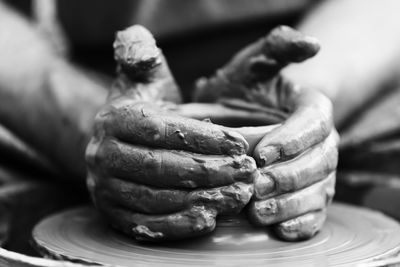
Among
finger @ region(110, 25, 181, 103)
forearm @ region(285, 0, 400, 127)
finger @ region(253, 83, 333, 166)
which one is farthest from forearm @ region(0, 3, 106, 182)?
finger @ region(253, 83, 333, 166)

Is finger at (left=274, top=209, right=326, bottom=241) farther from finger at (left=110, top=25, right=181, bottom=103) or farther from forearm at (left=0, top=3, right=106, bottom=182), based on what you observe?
forearm at (left=0, top=3, right=106, bottom=182)

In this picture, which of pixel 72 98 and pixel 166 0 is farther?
pixel 166 0

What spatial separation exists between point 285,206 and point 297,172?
97 mm

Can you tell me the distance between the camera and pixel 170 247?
166cm

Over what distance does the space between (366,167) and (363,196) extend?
0.72 feet

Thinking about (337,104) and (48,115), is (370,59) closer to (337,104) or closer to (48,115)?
(337,104)

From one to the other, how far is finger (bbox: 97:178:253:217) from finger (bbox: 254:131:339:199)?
0.05 m

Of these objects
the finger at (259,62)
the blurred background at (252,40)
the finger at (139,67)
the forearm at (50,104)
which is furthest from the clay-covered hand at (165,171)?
the forearm at (50,104)

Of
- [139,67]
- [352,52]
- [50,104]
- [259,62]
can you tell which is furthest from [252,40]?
[139,67]

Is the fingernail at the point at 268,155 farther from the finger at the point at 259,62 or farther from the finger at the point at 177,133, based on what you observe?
the finger at the point at 259,62

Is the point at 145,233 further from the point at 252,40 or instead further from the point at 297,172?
the point at 252,40

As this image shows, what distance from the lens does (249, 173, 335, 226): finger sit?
1.64m

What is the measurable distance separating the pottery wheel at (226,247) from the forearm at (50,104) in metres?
0.84

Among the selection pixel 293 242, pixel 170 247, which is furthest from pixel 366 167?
pixel 170 247
